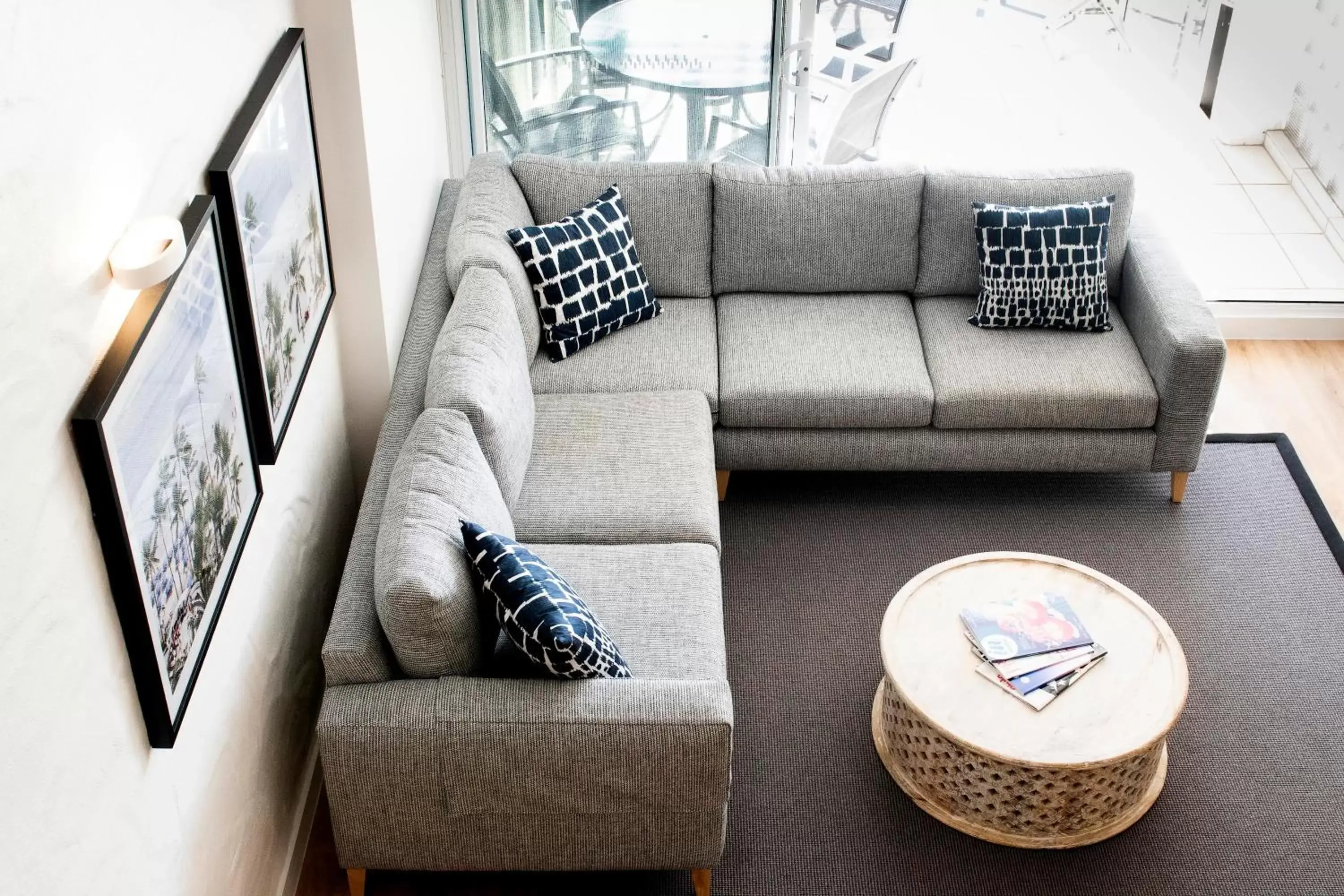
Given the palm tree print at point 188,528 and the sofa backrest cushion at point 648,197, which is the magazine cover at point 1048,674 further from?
the sofa backrest cushion at point 648,197

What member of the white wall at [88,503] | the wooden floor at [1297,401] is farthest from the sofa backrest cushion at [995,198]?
the white wall at [88,503]

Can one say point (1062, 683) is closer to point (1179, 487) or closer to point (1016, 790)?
point (1016, 790)

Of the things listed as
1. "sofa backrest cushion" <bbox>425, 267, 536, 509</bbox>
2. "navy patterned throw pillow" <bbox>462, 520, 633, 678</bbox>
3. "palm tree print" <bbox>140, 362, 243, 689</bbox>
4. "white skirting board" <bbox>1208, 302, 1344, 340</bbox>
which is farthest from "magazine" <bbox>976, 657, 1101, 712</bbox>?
"white skirting board" <bbox>1208, 302, 1344, 340</bbox>

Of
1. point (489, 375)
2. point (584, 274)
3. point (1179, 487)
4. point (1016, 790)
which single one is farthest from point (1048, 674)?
point (584, 274)

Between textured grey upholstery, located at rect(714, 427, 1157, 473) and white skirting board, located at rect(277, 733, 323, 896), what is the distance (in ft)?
4.58

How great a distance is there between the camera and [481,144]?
15.1ft

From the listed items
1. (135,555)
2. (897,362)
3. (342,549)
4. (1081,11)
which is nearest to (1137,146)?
(1081,11)

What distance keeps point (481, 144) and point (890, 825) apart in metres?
2.82

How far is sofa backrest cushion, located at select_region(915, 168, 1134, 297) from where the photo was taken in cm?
395

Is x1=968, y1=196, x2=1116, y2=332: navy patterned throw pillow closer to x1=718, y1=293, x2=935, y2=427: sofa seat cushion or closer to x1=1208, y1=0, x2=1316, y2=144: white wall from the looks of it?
x1=718, y1=293, x2=935, y2=427: sofa seat cushion

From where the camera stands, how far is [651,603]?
9.35 ft

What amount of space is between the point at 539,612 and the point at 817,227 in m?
1.99

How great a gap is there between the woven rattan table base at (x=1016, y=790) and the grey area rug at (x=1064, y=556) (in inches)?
1.4

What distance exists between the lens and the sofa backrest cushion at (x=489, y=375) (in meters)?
2.92
